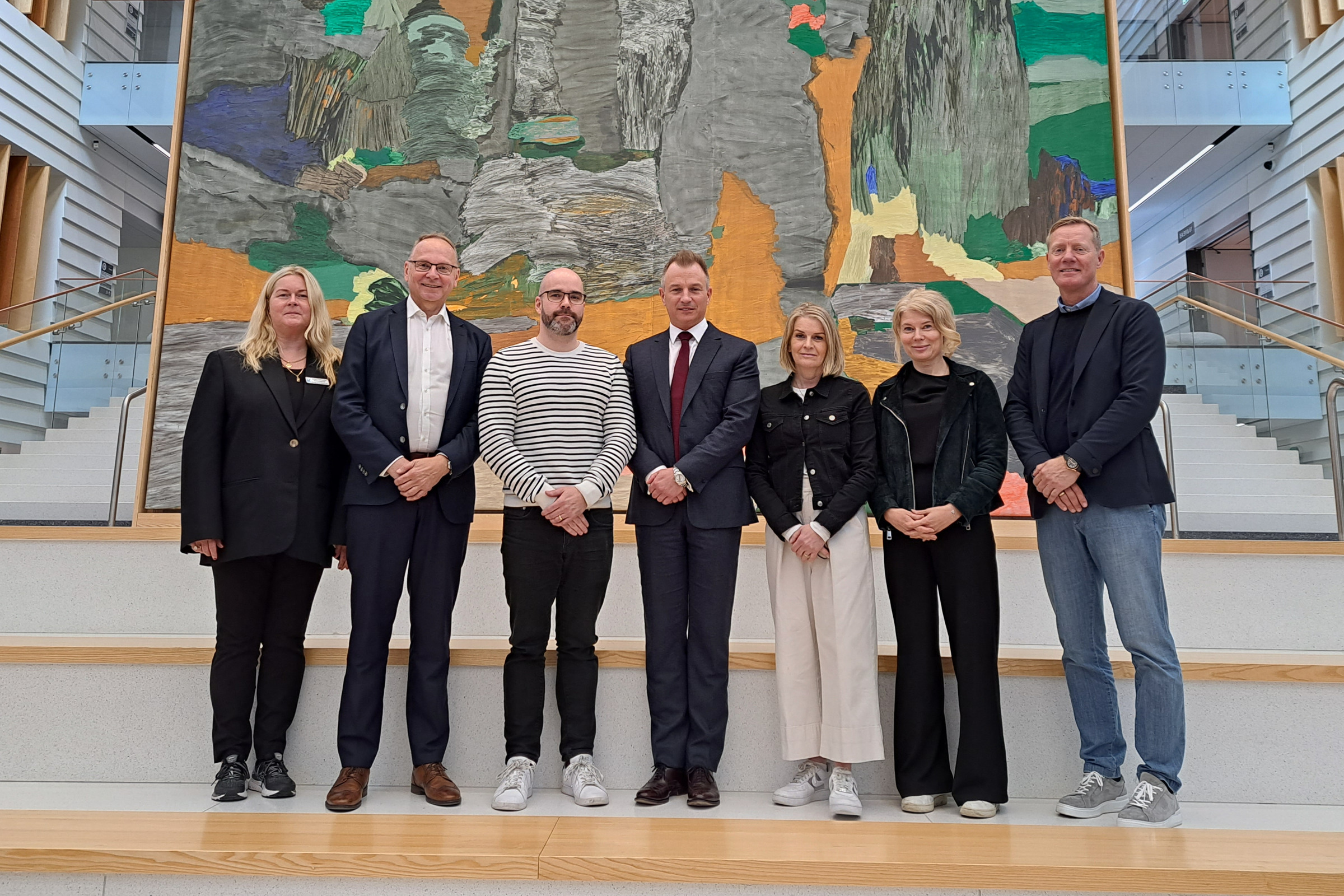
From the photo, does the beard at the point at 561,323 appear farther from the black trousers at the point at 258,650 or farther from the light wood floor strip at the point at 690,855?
the light wood floor strip at the point at 690,855

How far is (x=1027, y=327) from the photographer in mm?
2877

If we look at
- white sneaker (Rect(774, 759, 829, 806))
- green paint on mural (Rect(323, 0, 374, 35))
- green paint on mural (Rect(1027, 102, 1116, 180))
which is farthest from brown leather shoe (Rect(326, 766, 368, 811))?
green paint on mural (Rect(1027, 102, 1116, 180))

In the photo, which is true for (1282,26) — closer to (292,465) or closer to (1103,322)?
(1103,322)

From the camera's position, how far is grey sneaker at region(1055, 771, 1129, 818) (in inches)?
101

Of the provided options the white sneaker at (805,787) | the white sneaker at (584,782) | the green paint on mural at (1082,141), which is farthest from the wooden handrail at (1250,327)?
the white sneaker at (584,782)

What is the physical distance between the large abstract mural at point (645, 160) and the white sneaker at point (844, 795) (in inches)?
95.1

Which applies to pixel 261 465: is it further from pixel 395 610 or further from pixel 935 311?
pixel 935 311

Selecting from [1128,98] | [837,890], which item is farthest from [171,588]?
[1128,98]

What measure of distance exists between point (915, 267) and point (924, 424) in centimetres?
211

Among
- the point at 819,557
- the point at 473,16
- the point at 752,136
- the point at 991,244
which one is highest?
the point at 473,16

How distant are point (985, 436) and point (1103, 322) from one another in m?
0.51

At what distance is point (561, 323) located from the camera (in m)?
2.87

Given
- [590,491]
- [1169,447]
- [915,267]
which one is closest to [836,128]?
[915,267]

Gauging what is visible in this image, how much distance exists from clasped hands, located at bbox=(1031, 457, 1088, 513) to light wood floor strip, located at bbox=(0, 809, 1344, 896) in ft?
3.04
